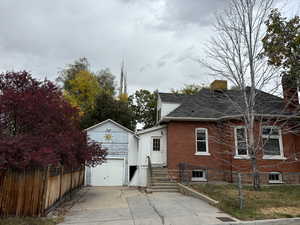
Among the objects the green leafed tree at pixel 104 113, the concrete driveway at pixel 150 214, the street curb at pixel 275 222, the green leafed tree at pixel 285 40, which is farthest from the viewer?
the green leafed tree at pixel 104 113

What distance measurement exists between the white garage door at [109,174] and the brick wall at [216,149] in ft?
18.5

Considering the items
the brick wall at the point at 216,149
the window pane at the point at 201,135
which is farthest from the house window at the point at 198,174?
the window pane at the point at 201,135

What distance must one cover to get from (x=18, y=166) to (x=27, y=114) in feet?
6.20

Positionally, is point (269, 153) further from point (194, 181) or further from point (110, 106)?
point (110, 106)

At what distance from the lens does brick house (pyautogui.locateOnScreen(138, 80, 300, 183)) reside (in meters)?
13.7

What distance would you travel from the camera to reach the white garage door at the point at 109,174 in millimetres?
17969

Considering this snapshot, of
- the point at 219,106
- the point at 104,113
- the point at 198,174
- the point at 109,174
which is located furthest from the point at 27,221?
the point at 104,113

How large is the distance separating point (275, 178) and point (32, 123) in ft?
47.9

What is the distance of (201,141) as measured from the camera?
49.7 ft

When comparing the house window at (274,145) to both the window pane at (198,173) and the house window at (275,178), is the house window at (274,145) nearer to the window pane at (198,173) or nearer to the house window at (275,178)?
the house window at (275,178)

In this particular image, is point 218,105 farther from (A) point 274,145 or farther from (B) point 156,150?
(B) point 156,150

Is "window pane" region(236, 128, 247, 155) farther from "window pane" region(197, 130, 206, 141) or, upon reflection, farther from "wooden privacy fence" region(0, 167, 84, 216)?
"wooden privacy fence" region(0, 167, 84, 216)

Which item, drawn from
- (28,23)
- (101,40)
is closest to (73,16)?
(28,23)

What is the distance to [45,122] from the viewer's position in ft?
26.4
